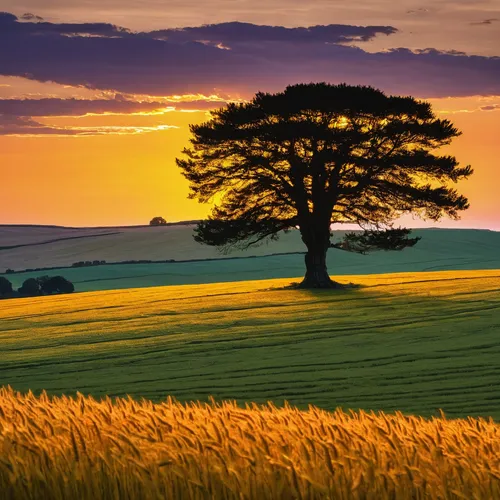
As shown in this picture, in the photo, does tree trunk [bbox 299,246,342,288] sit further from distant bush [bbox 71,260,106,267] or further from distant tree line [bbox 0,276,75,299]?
distant bush [bbox 71,260,106,267]

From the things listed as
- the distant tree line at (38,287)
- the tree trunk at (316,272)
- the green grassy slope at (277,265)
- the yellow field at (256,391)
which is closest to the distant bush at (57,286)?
the distant tree line at (38,287)

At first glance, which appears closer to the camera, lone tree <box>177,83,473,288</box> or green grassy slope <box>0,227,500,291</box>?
lone tree <box>177,83,473,288</box>

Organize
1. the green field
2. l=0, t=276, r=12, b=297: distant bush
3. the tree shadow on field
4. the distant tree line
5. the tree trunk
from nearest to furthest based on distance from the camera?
the green field
the tree shadow on field
the tree trunk
the distant tree line
l=0, t=276, r=12, b=297: distant bush

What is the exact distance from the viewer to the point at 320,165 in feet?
143

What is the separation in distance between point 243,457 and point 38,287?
7004cm

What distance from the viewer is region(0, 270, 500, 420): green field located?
22.4m

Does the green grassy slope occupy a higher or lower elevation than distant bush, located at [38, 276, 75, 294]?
higher

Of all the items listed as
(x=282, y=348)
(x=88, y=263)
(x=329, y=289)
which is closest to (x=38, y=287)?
(x=88, y=263)

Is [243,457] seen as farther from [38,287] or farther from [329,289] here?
[38,287]

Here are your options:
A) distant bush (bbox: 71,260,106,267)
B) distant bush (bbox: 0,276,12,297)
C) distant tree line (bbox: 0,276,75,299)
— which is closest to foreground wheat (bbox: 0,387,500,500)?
distant tree line (bbox: 0,276,75,299)

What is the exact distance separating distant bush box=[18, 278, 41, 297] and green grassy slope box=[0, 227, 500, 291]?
3.91 meters

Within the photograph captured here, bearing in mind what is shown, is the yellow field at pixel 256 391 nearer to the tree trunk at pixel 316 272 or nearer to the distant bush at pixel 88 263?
the tree trunk at pixel 316 272

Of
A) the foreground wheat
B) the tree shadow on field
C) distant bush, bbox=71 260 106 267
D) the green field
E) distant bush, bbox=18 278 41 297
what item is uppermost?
the foreground wheat

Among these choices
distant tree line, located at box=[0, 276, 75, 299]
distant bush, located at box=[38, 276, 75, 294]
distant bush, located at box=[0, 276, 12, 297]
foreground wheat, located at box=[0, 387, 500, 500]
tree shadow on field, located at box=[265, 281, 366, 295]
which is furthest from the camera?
distant bush, located at box=[0, 276, 12, 297]
